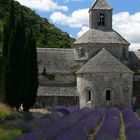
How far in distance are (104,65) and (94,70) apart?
1296 millimetres

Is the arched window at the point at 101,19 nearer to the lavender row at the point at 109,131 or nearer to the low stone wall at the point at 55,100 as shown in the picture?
the low stone wall at the point at 55,100

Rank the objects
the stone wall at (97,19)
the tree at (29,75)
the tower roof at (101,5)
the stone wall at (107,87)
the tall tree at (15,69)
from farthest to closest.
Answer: the tower roof at (101,5) < the stone wall at (97,19) < the stone wall at (107,87) < the tree at (29,75) < the tall tree at (15,69)

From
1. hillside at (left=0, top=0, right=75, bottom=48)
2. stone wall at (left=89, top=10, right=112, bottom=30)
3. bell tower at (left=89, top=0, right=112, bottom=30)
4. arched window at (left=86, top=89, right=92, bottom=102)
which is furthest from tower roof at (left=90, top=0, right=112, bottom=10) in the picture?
hillside at (left=0, top=0, right=75, bottom=48)

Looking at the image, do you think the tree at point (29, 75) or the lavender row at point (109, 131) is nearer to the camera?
the lavender row at point (109, 131)

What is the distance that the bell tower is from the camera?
203 feet

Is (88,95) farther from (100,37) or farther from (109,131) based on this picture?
(109,131)

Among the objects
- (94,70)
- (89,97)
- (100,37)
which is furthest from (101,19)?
(89,97)

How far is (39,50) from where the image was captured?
61.2m

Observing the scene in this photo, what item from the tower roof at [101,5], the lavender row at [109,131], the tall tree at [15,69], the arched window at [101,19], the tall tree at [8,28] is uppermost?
the tower roof at [101,5]

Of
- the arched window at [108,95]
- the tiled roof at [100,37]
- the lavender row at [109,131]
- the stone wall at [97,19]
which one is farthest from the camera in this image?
the stone wall at [97,19]

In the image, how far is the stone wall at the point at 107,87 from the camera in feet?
178

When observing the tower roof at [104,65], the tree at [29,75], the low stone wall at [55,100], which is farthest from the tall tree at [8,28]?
the low stone wall at [55,100]

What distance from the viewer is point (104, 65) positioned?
54344 millimetres

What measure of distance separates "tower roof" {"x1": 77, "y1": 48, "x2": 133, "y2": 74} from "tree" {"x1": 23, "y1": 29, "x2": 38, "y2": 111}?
1093cm
